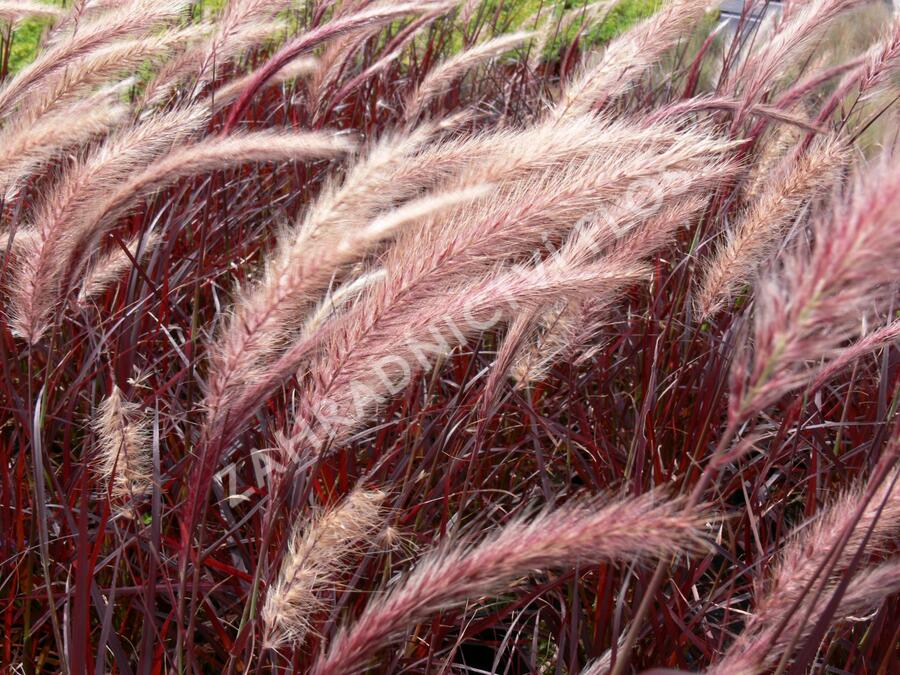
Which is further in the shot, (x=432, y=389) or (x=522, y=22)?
(x=522, y=22)

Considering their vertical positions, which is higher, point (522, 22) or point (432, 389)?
point (522, 22)

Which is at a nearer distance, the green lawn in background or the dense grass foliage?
the dense grass foliage

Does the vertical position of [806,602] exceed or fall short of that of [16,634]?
it exceeds it

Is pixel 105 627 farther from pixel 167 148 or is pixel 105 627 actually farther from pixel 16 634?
pixel 167 148

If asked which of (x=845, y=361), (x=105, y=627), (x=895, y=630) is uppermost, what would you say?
(x=845, y=361)

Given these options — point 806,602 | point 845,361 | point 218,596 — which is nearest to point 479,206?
point 845,361

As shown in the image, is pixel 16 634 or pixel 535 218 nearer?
pixel 535 218

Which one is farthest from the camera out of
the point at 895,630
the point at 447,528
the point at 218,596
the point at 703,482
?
the point at 218,596

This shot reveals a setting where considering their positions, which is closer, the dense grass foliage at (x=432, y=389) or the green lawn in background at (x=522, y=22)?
the dense grass foliage at (x=432, y=389)
